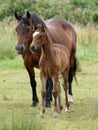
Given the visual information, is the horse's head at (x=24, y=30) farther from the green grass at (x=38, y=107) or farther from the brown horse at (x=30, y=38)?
the green grass at (x=38, y=107)

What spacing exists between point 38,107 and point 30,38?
146 centimetres

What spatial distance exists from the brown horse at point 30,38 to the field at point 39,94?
0.56 metres

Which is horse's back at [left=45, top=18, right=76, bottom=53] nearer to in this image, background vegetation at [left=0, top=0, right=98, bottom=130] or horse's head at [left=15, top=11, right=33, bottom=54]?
horse's head at [left=15, top=11, right=33, bottom=54]

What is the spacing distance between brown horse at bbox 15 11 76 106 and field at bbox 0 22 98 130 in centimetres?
56

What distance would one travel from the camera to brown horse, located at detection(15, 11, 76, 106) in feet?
31.1

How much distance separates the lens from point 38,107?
400 inches

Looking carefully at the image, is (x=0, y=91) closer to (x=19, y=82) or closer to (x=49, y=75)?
(x=19, y=82)

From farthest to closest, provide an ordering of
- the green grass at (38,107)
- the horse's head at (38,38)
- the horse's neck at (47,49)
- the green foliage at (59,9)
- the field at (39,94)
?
1. the green foliage at (59,9)
2. the horse's neck at (47,49)
3. the horse's head at (38,38)
4. the field at (39,94)
5. the green grass at (38,107)

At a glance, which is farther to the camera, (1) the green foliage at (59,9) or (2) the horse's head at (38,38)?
(1) the green foliage at (59,9)

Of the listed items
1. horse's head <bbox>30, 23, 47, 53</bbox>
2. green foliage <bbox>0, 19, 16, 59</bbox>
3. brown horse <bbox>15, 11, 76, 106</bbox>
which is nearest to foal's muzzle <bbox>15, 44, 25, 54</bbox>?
brown horse <bbox>15, 11, 76, 106</bbox>

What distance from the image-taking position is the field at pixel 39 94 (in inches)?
300

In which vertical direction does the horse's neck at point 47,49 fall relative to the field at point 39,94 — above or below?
above

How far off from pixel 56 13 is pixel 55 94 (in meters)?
21.4

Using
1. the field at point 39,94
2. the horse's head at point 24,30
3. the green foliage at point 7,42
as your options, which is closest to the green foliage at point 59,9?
the field at point 39,94
